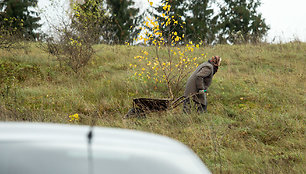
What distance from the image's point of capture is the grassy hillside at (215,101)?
4.98 m

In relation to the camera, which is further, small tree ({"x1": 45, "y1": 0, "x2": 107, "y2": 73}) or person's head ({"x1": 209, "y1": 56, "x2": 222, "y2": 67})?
small tree ({"x1": 45, "y1": 0, "x2": 107, "y2": 73})

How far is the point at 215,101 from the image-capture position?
29.5 ft

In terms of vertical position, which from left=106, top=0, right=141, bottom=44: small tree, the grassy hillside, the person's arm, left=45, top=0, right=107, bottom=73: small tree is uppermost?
left=106, top=0, right=141, bottom=44: small tree

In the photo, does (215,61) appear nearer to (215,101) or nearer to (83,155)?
(215,101)

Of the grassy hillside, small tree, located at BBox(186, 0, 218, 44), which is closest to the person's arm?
the grassy hillside

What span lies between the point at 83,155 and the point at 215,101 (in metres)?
8.14

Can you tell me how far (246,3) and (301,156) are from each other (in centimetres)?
2938

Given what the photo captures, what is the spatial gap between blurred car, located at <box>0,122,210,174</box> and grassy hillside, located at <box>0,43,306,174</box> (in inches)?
106

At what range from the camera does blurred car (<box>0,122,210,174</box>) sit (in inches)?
44.9

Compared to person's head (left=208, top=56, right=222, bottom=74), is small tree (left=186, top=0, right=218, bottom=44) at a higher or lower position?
higher

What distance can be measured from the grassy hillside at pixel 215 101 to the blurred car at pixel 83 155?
270cm

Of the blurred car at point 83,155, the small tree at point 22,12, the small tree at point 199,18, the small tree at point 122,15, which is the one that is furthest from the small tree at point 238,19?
the blurred car at point 83,155

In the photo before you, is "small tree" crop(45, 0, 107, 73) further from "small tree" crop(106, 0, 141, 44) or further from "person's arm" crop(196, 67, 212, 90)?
"small tree" crop(106, 0, 141, 44)

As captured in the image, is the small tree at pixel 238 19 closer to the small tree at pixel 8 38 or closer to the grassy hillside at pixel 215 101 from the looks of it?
the grassy hillside at pixel 215 101
